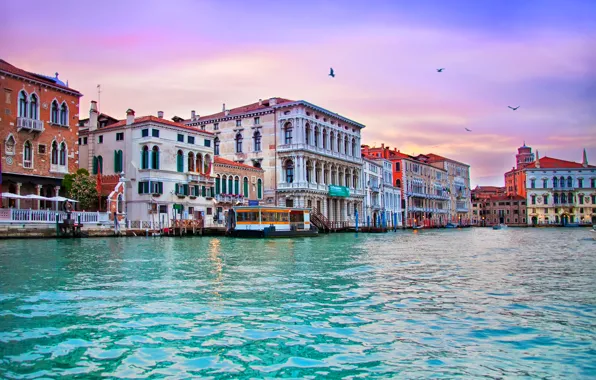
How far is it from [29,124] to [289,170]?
22.6 metres

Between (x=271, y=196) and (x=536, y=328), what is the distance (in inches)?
1573

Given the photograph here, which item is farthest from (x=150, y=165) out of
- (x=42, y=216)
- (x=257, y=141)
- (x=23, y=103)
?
(x=257, y=141)

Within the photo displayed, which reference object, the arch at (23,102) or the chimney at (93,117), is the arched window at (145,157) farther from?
Result: the arch at (23,102)

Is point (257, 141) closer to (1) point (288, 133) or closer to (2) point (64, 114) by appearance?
(1) point (288, 133)

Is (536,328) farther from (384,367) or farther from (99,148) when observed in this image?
(99,148)

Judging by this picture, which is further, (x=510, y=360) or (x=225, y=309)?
(x=225, y=309)

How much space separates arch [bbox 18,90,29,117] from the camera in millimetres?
28609

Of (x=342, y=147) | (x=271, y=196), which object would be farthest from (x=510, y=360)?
(x=342, y=147)

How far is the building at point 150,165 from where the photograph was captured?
112 feet

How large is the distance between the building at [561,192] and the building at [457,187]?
10.1m

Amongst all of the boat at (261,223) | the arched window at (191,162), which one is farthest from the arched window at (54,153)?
the boat at (261,223)

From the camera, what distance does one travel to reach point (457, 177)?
305 ft

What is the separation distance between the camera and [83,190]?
30531 mm

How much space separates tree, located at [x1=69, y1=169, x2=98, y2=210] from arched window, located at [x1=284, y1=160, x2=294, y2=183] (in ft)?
A: 61.4
